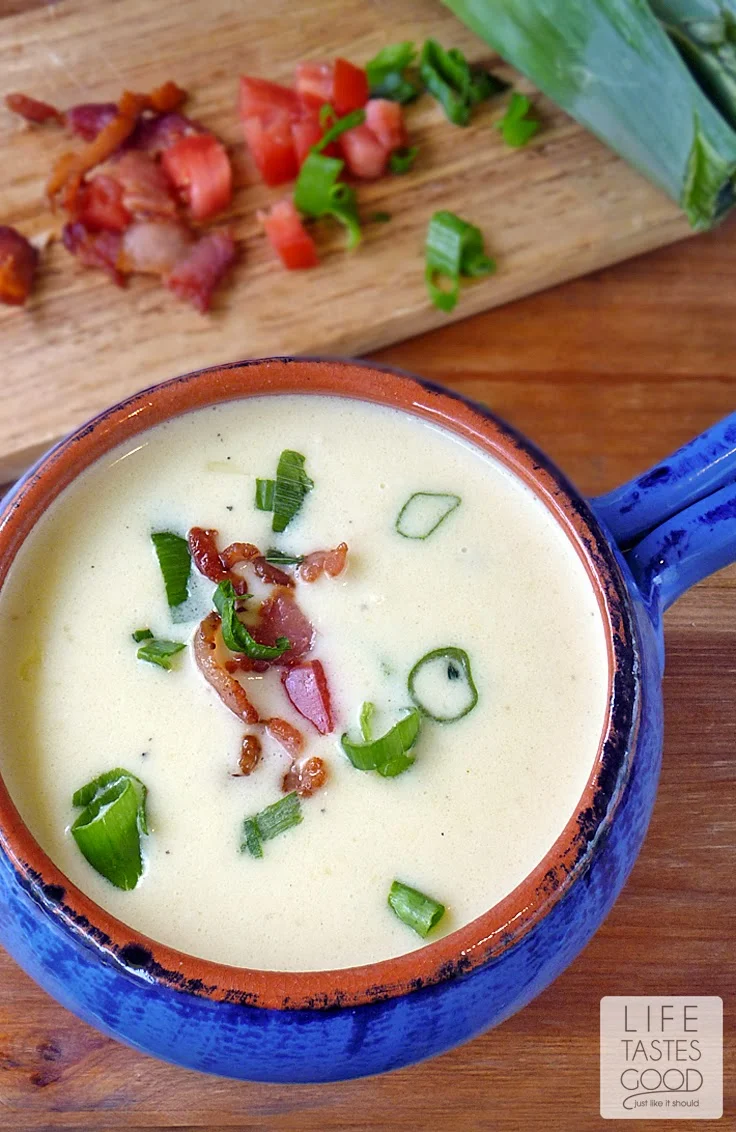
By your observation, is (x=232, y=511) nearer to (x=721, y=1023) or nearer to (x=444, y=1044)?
(x=444, y=1044)

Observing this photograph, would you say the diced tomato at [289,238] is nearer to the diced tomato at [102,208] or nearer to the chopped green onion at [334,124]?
the chopped green onion at [334,124]

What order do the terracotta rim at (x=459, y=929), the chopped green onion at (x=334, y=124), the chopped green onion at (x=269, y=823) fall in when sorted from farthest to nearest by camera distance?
the chopped green onion at (x=334, y=124), the chopped green onion at (x=269, y=823), the terracotta rim at (x=459, y=929)

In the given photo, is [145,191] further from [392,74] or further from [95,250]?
[392,74]

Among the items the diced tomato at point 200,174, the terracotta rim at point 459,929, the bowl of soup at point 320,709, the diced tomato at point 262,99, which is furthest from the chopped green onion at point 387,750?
the diced tomato at point 262,99

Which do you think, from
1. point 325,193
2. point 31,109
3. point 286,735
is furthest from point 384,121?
point 286,735

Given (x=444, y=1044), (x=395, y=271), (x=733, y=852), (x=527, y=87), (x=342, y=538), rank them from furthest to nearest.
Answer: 1. (x=527, y=87)
2. (x=395, y=271)
3. (x=733, y=852)
4. (x=342, y=538)
5. (x=444, y=1044)

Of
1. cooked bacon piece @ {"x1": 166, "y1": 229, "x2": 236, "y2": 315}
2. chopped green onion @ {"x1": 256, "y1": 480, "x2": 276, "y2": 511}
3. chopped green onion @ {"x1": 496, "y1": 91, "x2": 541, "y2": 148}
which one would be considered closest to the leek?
chopped green onion @ {"x1": 496, "y1": 91, "x2": 541, "y2": 148}

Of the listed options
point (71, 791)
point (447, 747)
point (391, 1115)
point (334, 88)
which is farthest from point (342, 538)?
point (334, 88)
